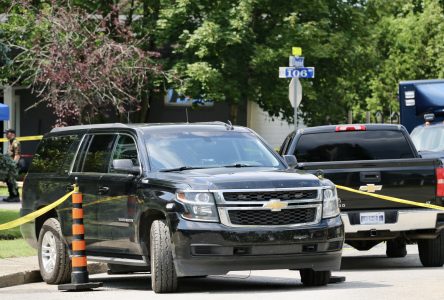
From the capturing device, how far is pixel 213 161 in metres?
14.7

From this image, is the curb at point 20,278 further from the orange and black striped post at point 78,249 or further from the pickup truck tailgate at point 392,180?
the pickup truck tailgate at point 392,180

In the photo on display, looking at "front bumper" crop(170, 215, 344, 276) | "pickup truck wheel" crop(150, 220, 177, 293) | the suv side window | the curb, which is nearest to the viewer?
"front bumper" crop(170, 215, 344, 276)

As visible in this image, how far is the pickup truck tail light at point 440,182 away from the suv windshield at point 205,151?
3.06m

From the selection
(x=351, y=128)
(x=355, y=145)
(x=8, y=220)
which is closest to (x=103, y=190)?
(x=351, y=128)

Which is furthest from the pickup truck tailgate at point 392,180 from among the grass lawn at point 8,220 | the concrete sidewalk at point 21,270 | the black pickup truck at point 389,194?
the grass lawn at point 8,220

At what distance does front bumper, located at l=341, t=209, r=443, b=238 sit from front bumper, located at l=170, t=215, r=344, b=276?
11.8ft

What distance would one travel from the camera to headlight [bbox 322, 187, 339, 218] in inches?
551

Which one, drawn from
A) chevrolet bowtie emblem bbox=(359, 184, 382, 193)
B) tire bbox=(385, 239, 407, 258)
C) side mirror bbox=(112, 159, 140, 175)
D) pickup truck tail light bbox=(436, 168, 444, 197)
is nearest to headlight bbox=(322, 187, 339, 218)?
side mirror bbox=(112, 159, 140, 175)

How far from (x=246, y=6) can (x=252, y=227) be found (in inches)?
1129

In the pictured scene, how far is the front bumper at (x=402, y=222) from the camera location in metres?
17.1

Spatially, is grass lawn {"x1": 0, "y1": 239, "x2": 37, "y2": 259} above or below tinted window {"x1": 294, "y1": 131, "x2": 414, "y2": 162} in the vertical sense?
below

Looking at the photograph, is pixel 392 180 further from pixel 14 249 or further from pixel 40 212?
pixel 14 249

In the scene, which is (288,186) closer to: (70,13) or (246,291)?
(246,291)

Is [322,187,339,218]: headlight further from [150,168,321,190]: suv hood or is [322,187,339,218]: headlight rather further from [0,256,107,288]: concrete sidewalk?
[0,256,107,288]: concrete sidewalk
